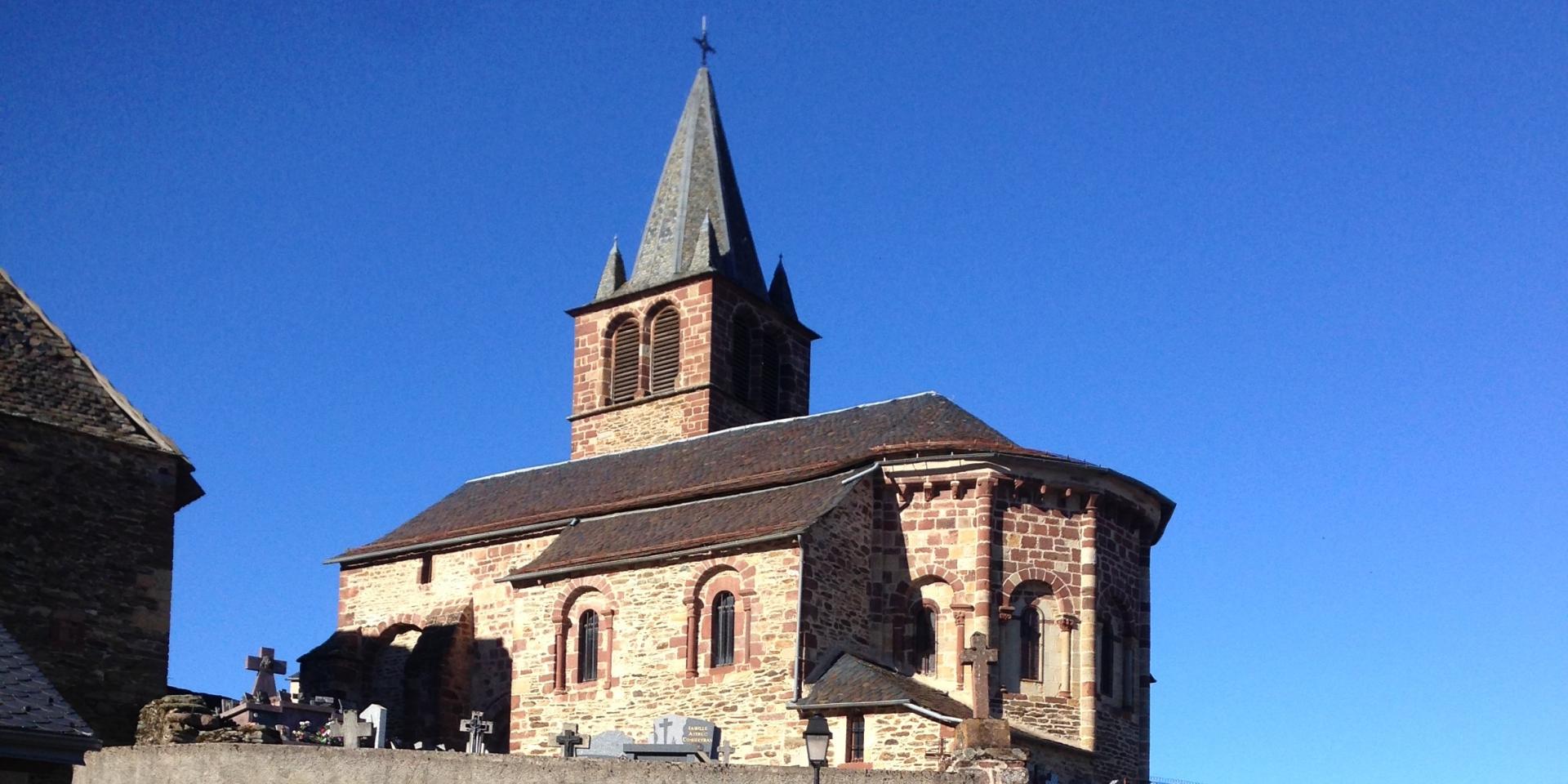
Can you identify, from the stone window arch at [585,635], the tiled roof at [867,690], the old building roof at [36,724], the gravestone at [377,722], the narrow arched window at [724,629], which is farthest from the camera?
the stone window arch at [585,635]

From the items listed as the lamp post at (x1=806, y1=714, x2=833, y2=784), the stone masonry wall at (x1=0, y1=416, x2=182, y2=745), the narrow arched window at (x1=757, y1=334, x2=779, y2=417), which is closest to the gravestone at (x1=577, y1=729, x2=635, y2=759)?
the stone masonry wall at (x1=0, y1=416, x2=182, y2=745)

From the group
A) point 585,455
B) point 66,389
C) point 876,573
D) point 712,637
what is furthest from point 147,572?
point 585,455

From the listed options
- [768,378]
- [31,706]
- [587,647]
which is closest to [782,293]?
[768,378]

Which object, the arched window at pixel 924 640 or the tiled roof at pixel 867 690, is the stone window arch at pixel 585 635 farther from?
the arched window at pixel 924 640

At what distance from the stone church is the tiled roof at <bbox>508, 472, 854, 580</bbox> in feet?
0.25

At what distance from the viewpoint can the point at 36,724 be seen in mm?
17297

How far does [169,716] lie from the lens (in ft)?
82.5

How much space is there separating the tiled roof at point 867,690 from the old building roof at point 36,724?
13.0 meters

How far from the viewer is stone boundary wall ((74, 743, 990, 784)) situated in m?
21.6

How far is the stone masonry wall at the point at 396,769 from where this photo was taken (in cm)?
2159

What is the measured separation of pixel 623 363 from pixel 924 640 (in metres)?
16.5

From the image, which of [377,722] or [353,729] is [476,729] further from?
[353,729]

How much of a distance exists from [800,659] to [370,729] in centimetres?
718

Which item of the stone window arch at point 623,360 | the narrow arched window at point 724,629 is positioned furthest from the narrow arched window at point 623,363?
the narrow arched window at point 724,629
